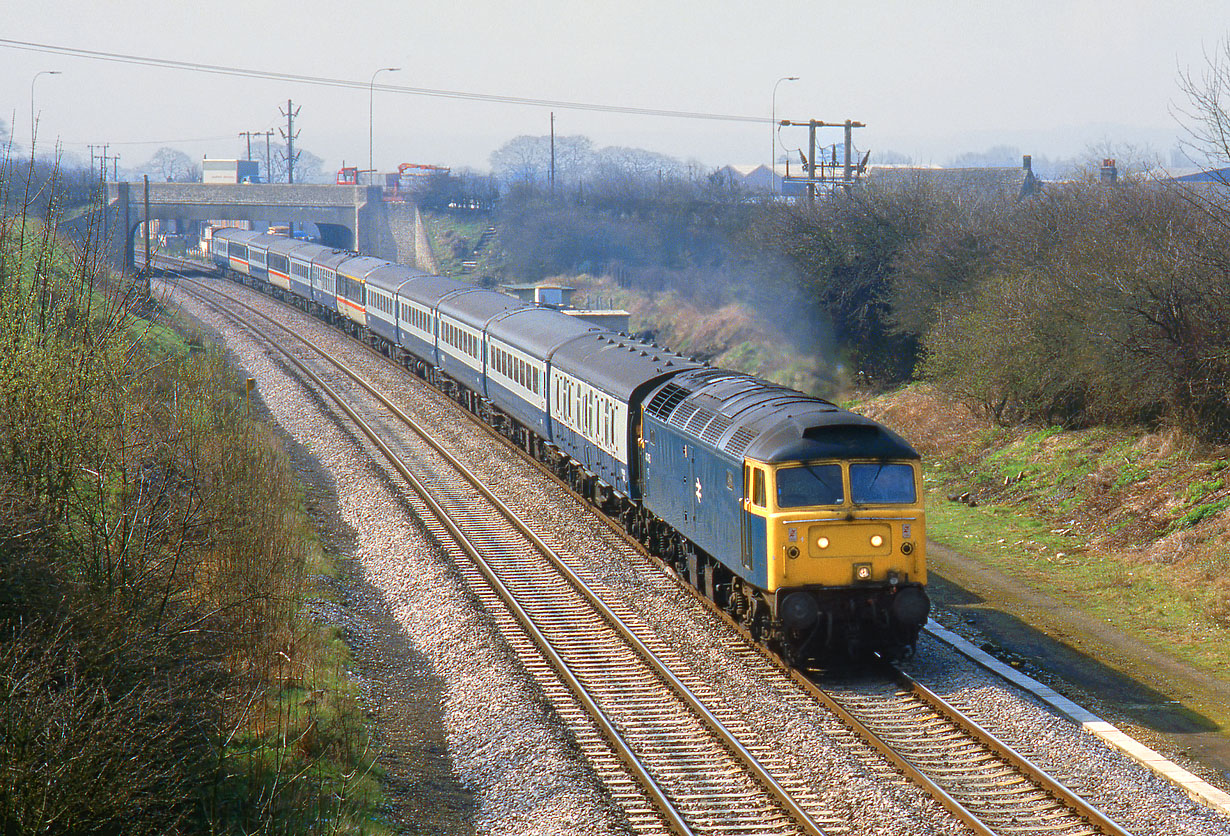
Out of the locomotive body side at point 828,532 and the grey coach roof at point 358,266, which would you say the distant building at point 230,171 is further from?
the locomotive body side at point 828,532

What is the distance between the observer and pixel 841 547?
13680mm

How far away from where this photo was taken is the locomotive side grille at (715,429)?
1556 cm

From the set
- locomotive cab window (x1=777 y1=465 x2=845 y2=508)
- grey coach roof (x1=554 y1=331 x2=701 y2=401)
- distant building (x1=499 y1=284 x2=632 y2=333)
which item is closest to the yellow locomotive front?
locomotive cab window (x1=777 y1=465 x2=845 y2=508)

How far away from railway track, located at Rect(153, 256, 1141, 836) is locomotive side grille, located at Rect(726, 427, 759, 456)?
2.63m

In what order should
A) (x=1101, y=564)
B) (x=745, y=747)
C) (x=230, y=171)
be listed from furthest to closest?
(x=230, y=171)
(x=1101, y=564)
(x=745, y=747)

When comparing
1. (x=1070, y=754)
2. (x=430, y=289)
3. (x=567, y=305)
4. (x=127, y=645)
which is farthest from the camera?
(x=567, y=305)

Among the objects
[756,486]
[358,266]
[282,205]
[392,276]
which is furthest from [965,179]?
[282,205]

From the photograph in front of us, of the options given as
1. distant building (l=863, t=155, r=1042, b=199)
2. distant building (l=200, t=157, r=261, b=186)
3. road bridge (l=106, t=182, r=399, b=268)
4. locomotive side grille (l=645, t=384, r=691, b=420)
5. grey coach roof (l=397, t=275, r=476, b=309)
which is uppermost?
distant building (l=200, t=157, r=261, b=186)

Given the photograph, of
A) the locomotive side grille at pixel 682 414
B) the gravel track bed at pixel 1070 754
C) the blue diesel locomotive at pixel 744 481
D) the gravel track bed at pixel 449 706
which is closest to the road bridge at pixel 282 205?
the blue diesel locomotive at pixel 744 481

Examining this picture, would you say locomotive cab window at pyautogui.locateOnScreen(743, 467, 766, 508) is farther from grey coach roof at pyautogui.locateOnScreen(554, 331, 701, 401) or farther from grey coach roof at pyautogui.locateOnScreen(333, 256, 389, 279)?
grey coach roof at pyautogui.locateOnScreen(333, 256, 389, 279)

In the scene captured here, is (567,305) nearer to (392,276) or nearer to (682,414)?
(392,276)

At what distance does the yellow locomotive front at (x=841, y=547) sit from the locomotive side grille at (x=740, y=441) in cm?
60

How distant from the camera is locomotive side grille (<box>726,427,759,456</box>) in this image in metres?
14.5

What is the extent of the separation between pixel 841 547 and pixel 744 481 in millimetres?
1432
